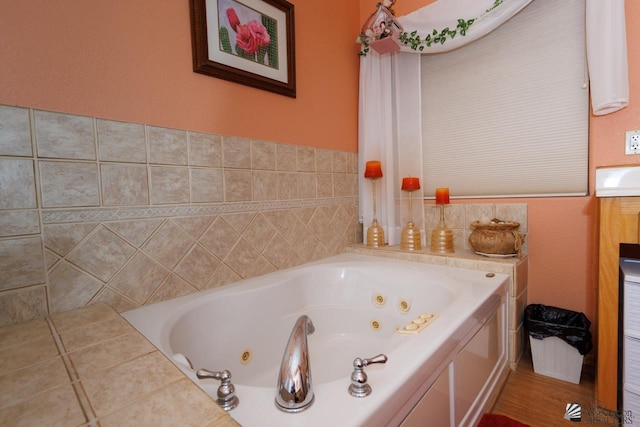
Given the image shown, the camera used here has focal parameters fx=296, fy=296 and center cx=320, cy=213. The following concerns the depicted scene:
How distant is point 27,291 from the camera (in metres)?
0.95

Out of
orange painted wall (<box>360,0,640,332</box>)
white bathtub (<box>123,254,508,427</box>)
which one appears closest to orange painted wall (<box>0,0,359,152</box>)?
white bathtub (<box>123,254,508,427</box>)

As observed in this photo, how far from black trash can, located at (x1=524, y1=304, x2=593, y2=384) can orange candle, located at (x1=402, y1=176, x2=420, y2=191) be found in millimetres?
933

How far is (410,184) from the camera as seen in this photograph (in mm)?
1917

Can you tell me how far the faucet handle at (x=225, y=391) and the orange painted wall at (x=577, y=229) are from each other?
1736mm

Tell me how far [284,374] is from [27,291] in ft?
3.08

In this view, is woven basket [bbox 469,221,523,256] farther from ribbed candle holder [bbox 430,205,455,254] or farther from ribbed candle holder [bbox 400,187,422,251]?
ribbed candle holder [bbox 400,187,422,251]

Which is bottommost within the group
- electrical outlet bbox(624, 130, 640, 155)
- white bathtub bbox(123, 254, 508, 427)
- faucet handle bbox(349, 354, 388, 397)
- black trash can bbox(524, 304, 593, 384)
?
black trash can bbox(524, 304, 593, 384)

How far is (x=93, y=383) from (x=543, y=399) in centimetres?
169

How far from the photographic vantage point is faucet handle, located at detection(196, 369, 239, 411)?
0.59m

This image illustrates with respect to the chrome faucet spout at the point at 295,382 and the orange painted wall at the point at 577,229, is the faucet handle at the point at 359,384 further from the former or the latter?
the orange painted wall at the point at 577,229

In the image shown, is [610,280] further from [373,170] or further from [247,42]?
[247,42]
